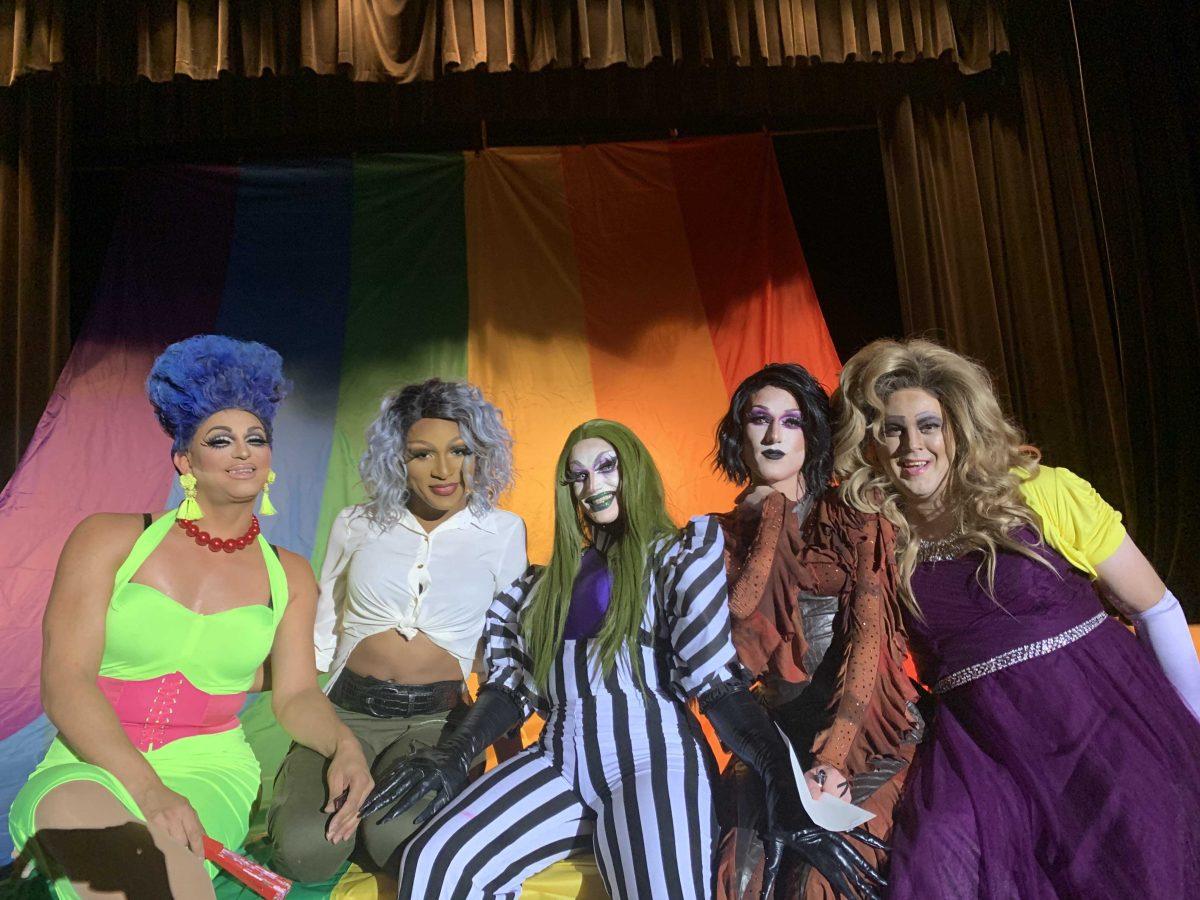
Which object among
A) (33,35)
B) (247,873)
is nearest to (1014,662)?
(247,873)

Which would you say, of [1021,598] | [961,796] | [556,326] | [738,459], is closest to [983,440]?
[1021,598]

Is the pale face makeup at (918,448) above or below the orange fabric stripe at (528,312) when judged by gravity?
below

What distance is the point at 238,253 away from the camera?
443cm

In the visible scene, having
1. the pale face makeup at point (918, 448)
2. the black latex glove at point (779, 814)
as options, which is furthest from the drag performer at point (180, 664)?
the pale face makeup at point (918, 448)

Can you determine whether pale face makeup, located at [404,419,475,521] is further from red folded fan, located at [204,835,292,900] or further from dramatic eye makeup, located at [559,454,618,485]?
red folded fan, located at [204,835,292,900]

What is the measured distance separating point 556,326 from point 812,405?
2.11 meters

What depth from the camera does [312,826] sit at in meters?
2.07

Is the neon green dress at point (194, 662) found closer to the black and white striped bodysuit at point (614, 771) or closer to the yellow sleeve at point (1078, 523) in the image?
the black and white striped bodysuit at point (614, 771)

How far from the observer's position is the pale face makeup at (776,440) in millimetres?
2441

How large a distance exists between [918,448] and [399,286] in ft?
9.47

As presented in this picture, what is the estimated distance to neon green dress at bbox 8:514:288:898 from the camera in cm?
196

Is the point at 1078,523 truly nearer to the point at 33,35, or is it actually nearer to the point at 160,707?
the point at 160,707

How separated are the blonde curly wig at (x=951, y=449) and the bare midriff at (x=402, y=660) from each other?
1.14 meters

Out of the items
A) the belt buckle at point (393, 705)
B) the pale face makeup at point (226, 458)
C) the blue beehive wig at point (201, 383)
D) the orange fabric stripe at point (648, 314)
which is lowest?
the belt buckle at point (393, 705)
